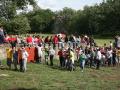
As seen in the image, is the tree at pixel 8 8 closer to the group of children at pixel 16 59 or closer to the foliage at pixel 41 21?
the group of children at pixel 16 59

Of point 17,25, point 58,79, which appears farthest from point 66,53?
point 17,25

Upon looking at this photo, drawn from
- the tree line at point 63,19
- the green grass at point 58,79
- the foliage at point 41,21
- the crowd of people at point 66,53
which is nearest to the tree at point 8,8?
the tree line at point 63,19

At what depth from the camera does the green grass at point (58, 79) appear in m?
27.2

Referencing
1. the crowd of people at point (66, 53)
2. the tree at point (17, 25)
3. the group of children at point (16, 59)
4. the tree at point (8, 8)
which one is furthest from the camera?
the tree at point (17, 25)

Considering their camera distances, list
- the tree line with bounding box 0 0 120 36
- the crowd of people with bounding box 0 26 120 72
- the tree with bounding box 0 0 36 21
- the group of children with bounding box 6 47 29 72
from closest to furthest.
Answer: the group of children with bounding box 6 47 29 72 → the crowd of people with bounding box 0 26 120 72 → the tree with bounding box 0 0 36 21 → the tree line with bounding box 0 0 120 36

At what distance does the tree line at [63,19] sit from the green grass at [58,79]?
94.3ft

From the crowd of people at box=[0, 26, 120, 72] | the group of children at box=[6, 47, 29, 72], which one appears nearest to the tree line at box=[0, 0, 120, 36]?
the crowd of people at box=[0, 26, 120, 72]

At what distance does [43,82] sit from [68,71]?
6445 millimetres

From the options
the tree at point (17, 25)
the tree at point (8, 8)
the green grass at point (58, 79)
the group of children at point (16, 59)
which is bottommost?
the green grass at point (58, 79)

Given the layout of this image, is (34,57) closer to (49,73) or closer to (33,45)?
(33,45)

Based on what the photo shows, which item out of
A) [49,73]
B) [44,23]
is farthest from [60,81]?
[44,23]

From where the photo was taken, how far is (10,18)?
65188mm

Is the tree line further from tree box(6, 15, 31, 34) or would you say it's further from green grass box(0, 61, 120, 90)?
green grass box(0, 61, 120, 90)

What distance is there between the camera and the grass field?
27.2 m
